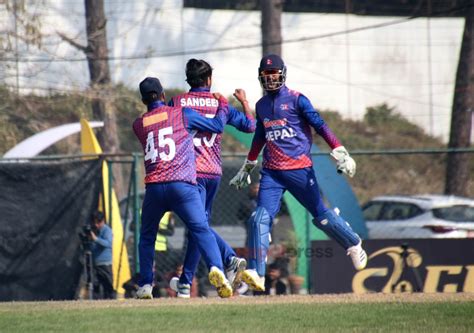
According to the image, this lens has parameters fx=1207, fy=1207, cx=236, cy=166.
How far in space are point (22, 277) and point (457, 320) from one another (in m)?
7.32

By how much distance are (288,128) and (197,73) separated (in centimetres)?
105

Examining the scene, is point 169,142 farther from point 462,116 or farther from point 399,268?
point 462,116

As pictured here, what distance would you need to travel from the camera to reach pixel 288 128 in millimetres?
11672

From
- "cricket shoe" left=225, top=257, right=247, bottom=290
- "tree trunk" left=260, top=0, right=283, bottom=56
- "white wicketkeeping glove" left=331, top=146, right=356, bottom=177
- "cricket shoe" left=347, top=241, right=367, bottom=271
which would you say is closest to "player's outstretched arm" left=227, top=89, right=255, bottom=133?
"white wicketkeeping glove" left=331, top=146, right=356, bottom=177

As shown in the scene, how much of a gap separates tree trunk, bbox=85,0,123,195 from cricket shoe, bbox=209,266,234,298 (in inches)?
494

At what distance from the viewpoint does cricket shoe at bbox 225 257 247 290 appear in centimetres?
1177

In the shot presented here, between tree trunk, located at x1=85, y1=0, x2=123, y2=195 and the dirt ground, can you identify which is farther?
tree trunk, located at x1=85, y1=0, x2=123, y2=195

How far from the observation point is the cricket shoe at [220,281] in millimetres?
10945

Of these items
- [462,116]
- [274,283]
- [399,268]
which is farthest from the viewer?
[462,116]

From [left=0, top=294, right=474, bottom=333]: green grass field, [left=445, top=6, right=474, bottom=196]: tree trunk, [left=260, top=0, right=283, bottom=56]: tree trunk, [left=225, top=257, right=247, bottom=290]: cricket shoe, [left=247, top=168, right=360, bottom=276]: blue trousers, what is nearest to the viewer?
[left=0, top=294, right=474, bottom=333]: green grass field

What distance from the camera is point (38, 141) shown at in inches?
824

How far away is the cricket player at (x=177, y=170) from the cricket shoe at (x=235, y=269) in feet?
2.08

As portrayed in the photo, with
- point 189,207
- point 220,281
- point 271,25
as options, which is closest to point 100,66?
point 271,25

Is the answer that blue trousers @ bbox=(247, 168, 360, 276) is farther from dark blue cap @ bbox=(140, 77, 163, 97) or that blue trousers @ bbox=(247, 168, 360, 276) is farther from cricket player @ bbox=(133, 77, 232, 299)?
dark blue cap @ bbox=(140, 77, 163, 97)
